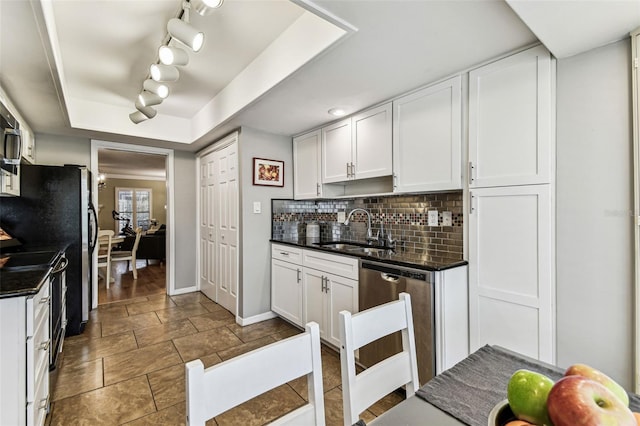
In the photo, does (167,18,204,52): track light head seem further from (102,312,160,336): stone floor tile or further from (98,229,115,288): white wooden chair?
(98,229,115,288): white wooden chair

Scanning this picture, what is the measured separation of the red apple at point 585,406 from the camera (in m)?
0.41

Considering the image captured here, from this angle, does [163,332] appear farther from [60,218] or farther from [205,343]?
[60,218]

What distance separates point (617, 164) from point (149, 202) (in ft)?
36.5

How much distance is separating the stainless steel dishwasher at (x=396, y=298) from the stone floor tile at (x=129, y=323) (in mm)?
2379

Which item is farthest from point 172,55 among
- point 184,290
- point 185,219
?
point 184,290

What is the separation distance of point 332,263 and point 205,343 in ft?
4.62

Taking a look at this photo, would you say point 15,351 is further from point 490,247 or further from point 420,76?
point 420,76

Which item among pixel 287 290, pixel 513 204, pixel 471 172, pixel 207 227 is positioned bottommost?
pixel 287 290

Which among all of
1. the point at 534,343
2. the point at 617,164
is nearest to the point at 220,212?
the point at 534,343

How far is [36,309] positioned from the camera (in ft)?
4.66

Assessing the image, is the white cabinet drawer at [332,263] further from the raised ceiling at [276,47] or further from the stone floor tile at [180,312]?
the stone floor tile at [180,312]

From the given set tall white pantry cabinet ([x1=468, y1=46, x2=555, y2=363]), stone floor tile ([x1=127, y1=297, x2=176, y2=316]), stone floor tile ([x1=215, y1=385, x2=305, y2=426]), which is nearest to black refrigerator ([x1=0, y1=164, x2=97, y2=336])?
stone floor tile ([x1=127, y1=297, x2=176, y2=316])

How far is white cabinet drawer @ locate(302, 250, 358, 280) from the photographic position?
7.63 feet

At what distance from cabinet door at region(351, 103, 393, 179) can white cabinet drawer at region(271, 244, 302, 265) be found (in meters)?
0.95
